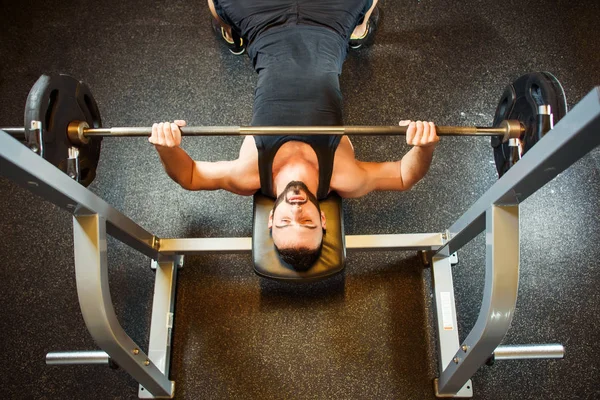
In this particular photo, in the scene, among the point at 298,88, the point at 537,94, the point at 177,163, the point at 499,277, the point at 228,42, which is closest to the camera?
the point at 499,277

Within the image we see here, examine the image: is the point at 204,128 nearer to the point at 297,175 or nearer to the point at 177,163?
the point at 177,163

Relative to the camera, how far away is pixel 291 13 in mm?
1764

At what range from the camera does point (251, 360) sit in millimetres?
1781

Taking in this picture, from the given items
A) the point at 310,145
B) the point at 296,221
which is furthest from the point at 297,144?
the point at 296,221

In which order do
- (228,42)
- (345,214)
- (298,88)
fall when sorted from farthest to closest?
(228,42) → (345,214) → (298,88)

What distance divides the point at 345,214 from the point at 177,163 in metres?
0.75

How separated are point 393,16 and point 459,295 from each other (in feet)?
4.39

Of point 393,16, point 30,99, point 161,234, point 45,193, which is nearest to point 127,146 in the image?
point 161,234

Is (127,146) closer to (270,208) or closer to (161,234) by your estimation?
(161,234)

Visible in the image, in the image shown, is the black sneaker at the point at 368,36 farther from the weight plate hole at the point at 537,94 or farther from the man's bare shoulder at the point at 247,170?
the weight plate hole at the point at 537,94

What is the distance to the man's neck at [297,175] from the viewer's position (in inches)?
60.4

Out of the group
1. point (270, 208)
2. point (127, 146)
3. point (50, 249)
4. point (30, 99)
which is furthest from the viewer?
point (127, 146)

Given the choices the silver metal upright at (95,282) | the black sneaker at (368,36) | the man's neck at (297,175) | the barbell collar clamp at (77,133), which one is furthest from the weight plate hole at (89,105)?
the black sneaker at (368,36)

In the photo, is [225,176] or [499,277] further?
[225,176]
